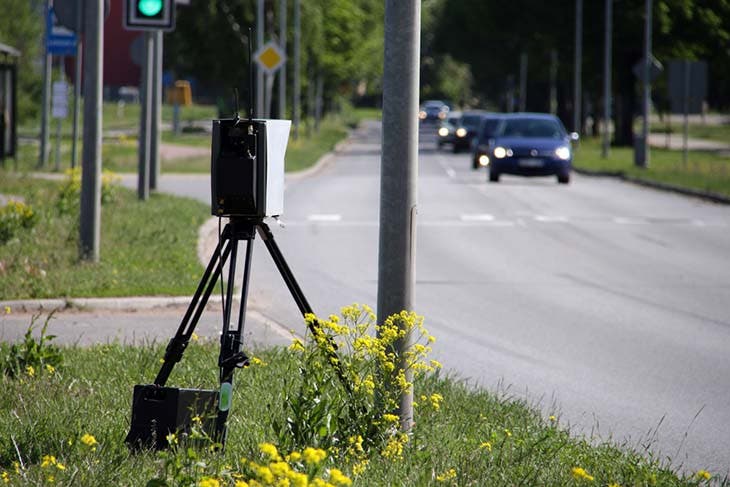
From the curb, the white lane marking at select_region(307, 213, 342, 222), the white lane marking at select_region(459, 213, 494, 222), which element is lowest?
the white lane marking at select_region(307, 213, 342, 222)

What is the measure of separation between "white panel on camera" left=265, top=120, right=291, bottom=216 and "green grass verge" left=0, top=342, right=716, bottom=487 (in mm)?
667

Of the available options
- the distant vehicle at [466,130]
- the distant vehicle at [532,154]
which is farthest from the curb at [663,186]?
the distant vehicle at [466,130]

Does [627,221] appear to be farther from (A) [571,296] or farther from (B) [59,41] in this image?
(B) [59,41]

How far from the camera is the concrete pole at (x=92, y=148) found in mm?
14297

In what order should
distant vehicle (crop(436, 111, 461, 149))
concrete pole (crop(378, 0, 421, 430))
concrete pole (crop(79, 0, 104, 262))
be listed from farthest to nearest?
distant vehicle (crop(436, 111, 461, 149))
concrete pole (crop(79, 0, 104, 262))
concrete pole (crop(378, 0, 421, 430))

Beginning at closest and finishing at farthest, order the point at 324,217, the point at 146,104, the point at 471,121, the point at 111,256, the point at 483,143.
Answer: the point at 111,256
the point at 146,104
the point at 324,217
the point at 483,143
the point at 471,121

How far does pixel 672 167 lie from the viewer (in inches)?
1697

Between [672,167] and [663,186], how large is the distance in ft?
29.5

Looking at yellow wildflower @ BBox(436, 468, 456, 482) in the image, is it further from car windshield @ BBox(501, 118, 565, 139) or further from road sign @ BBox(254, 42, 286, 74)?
road sign @ BBox(254, 42, 286, 74)

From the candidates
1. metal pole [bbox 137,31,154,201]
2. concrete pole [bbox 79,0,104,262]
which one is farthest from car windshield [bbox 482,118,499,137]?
concrete pole [bbox 79,0,104,262]

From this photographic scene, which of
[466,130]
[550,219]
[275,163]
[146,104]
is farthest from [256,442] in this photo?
[466,130]

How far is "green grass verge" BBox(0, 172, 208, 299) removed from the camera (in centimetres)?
1269

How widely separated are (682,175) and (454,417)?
3107 cm

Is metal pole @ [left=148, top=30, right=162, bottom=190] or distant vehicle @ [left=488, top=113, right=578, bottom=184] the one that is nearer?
metal pole @ [left=148, top=30, right=162, bottom=190]
